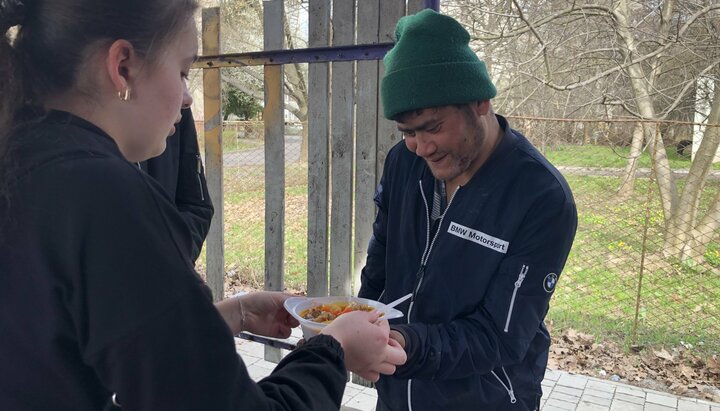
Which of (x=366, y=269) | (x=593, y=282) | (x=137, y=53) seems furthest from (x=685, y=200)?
(x=137, y=53)

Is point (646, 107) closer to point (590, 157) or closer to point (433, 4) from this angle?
point (590, 157)

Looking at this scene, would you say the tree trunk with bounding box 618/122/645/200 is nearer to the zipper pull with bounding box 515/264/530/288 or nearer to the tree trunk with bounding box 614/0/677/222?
the tree trunk with bounding box 614/0/677/222

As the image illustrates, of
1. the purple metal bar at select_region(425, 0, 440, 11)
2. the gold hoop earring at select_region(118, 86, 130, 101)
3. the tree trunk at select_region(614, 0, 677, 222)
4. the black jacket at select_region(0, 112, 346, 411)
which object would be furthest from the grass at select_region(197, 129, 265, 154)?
the black jacket at select_region(0, 112, 346, 411)

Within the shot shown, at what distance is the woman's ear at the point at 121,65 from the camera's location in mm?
960

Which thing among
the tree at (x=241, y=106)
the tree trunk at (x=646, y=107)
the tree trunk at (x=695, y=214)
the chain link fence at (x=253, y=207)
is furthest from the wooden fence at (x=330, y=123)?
the tree at (x=241, y=106)

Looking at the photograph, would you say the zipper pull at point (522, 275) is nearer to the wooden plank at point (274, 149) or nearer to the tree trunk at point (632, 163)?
the wooden plank at point (274, 149)

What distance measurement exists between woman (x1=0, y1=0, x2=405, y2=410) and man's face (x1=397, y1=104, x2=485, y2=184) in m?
Answer: 1.04

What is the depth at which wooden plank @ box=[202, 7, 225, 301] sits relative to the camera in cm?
389

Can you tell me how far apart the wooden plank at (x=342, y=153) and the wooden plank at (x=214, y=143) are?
96cm

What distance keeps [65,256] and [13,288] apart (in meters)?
0.12

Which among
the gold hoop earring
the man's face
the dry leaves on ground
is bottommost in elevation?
the dry leaves on ground

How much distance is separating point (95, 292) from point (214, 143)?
3.33 meters

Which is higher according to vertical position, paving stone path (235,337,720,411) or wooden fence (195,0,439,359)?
wooden fence (195,0,439,359)

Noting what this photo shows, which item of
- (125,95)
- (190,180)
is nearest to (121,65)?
(125,95)
